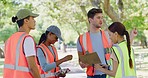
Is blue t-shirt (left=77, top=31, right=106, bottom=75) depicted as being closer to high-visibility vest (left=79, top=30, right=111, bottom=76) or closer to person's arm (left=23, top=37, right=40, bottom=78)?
high-visibility vest (left=79, top=30, right=111, bottom=76)

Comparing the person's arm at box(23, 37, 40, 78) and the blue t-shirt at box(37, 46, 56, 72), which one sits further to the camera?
the blue t-shirt at box(37, 46, 56, 72)

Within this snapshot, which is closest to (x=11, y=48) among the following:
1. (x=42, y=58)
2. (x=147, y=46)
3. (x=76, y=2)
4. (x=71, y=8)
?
(x=42, y=58)

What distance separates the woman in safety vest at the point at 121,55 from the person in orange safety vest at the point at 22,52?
3.12 ft

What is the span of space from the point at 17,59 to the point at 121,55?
126 cm

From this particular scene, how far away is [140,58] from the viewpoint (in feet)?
102

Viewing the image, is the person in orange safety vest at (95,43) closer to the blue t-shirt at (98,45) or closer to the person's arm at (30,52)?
the blue t-shirt at (98,45)

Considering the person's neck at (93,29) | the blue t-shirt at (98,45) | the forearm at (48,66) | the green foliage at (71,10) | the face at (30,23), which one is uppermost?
the green foliage at (71,10)

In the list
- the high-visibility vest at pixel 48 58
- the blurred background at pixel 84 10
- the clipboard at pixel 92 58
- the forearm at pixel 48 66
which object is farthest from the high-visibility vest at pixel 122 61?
the blurred background at pixel 84 10

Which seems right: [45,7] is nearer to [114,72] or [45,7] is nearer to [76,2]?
[76,2]

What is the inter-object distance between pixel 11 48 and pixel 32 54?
344 mm

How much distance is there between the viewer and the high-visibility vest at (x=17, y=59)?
13.1ft

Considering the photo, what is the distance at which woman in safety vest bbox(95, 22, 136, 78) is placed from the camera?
152 inches

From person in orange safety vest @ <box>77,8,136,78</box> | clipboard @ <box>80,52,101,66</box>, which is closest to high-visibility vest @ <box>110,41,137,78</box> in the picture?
clipboard @ <box>80,52,101,66</box>

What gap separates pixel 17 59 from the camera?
4027 mm
